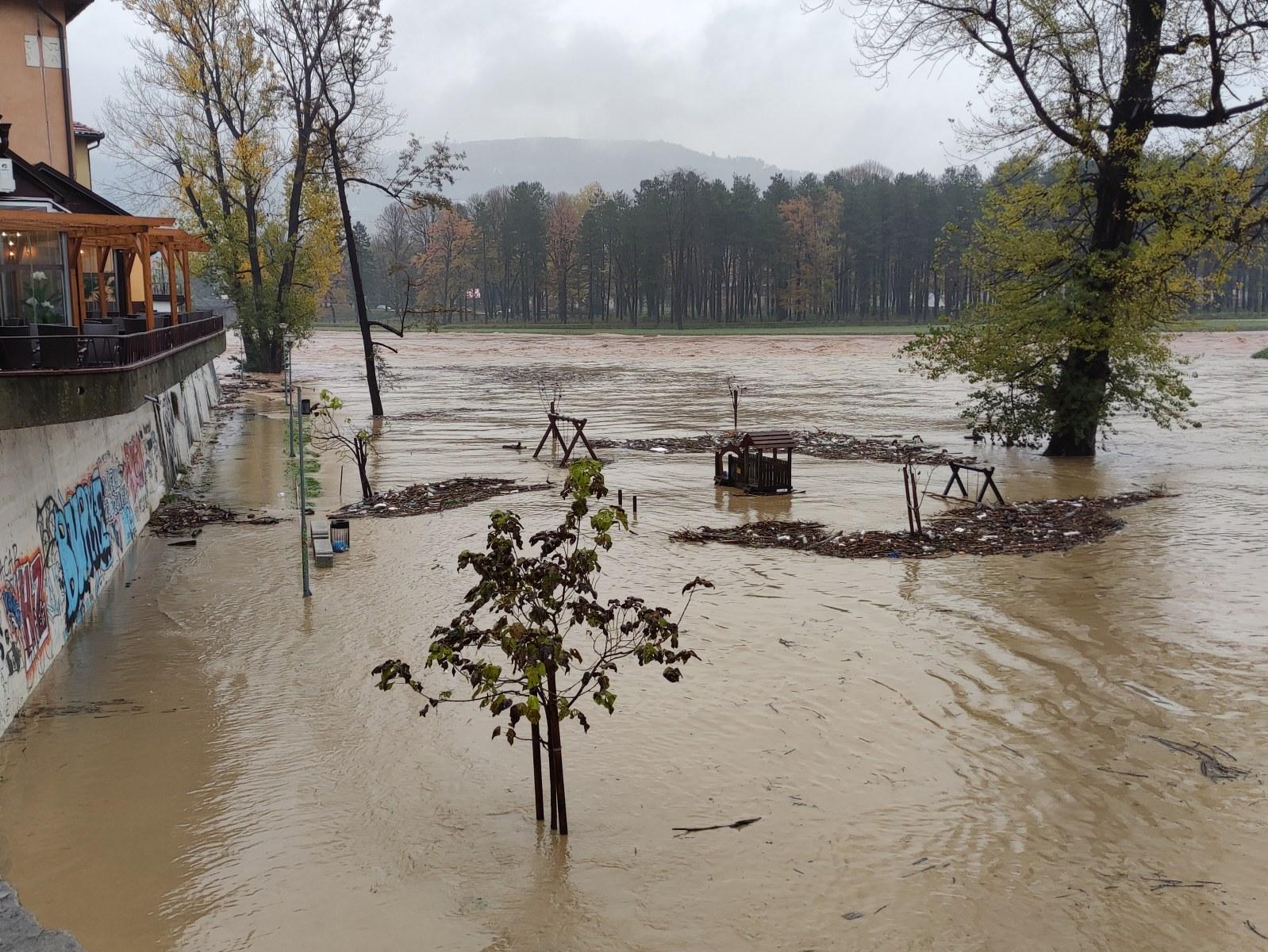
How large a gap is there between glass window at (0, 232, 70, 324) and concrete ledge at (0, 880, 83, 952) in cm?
1168

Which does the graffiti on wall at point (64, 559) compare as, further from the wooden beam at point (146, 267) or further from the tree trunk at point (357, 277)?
the tree trunk at point (357, 277)

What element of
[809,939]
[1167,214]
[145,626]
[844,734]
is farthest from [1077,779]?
[1167,214]

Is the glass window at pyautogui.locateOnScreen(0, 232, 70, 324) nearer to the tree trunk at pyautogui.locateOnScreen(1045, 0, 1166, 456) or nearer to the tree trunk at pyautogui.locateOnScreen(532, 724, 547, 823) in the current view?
the tree trunk at pyautogui.locateOnScreen(532, 724, 547, 823)

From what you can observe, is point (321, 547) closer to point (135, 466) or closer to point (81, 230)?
point (135, 466)

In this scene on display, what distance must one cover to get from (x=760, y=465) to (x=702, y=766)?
1364 cm

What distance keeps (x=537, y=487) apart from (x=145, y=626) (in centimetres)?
1058

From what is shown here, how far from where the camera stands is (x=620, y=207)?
11075 cm

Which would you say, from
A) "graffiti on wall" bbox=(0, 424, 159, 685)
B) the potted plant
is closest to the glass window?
the potted plant

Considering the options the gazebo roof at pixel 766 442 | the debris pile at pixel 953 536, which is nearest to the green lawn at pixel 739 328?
the gazebo roof at pixel 766 442

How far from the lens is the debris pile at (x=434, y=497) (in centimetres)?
2139

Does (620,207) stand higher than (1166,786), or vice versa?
(620,207)

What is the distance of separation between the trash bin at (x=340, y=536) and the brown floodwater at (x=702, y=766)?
434mm

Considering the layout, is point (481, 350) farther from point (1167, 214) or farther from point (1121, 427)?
point (1167, 214)

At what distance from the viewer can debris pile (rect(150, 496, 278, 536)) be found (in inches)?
783
